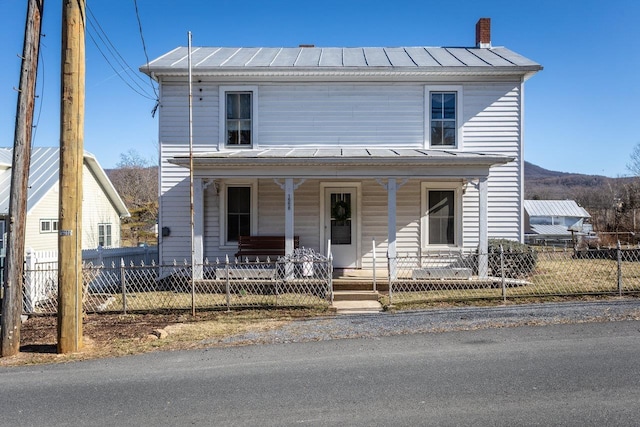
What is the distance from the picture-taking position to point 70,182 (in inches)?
287

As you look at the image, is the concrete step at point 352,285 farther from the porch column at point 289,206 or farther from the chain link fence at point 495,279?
the porch column at point 289,206

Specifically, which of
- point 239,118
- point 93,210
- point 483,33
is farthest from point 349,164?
point 93,210

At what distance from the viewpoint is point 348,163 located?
12422mm

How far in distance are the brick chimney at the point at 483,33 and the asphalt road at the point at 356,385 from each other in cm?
1262

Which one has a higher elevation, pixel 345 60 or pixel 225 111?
pixel 345 60

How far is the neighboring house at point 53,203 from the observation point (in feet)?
64.3

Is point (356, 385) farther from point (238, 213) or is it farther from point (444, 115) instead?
point (444, 115)

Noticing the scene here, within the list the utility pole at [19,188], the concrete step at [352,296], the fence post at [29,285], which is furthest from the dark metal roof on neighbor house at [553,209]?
the utility pole at [19,188]

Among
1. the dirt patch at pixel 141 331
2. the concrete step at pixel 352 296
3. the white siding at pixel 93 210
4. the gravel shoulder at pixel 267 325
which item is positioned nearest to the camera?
the dirt patch at pixel 141 331

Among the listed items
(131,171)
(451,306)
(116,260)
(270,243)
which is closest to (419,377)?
(451,306)

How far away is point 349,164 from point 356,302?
11.7 ft

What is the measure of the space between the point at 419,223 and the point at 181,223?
706 centimetres

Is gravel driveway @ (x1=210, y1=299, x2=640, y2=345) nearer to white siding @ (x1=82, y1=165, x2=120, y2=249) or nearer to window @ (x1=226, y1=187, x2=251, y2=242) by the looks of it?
window @ (x1=226, y1=187, x2=251, y2=242)

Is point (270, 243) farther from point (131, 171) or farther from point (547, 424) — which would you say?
point (131, 171)
